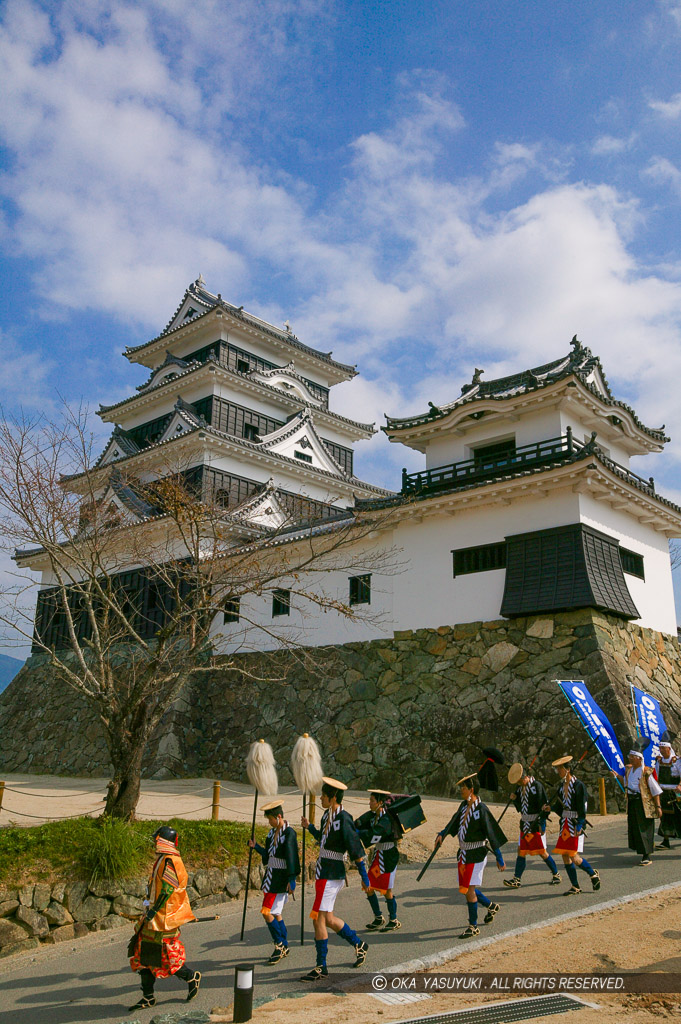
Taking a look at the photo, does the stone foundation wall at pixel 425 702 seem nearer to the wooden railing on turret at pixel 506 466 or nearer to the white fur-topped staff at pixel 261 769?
the wooden railing on turret at pixel 506 466

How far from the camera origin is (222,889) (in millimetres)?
8641

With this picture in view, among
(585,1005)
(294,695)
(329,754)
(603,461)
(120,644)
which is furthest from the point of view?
(120,644)

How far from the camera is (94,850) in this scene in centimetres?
802

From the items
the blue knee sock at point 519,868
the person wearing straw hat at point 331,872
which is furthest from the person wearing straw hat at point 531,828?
the person wearing straw hat at point 331,872

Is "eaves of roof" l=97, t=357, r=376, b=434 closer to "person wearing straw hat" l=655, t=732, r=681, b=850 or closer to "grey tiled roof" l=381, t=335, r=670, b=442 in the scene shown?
"grey tiled roof" l=381, t=335, r=670, b=442

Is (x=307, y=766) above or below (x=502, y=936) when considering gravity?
above

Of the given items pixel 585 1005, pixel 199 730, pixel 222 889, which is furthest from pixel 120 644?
pixel 585 1005

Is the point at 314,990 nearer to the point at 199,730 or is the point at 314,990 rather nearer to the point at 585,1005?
the point at 585,1005

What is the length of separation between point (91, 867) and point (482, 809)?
4429mm

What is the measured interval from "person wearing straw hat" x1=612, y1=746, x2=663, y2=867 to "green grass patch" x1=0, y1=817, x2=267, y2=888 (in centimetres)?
504

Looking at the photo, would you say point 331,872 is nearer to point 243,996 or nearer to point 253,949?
point 253,949

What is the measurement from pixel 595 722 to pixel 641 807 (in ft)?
8.80

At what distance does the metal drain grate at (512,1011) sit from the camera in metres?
4.55

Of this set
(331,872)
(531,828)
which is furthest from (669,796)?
(331,872)
